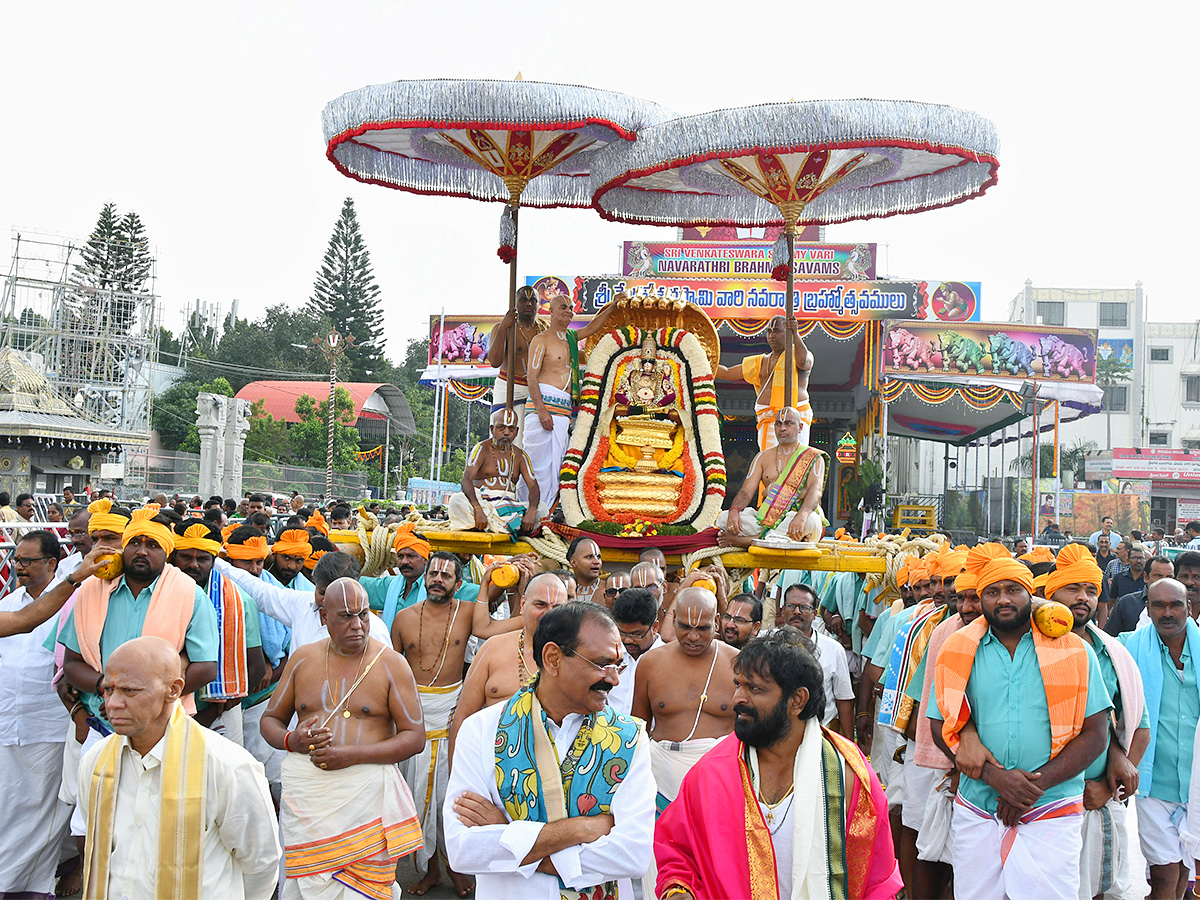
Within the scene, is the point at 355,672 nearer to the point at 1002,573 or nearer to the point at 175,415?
the point at 1002,573

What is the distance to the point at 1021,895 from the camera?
361cm

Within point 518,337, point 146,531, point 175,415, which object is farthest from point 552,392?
point 175,415

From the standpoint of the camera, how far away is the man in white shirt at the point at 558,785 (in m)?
2.45

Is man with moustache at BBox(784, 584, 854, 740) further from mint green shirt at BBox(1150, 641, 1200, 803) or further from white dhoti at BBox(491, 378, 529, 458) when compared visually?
white dhoti at BBox(491, 378, 529, 458)

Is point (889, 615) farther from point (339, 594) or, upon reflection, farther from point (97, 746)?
point (97, 746)

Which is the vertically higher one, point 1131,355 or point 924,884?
point 1131,355

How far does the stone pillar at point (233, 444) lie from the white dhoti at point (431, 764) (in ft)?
54.9

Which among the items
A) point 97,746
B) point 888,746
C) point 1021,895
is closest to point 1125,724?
point 1021,895

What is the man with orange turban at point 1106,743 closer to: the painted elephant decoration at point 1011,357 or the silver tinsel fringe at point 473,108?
the silver tinsel fringe at point 473,108

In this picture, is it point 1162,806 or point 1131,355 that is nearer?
point 1162,806

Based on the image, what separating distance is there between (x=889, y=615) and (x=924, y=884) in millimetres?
1675

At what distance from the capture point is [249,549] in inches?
222

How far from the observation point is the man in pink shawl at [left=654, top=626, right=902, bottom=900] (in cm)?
248

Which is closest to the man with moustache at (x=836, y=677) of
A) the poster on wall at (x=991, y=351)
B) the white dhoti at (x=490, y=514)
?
the white dhoti at (x=490, y=514)
